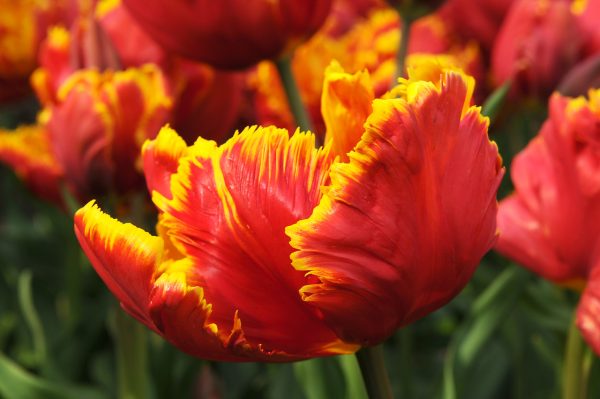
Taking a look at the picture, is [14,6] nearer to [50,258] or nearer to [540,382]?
[50,258]

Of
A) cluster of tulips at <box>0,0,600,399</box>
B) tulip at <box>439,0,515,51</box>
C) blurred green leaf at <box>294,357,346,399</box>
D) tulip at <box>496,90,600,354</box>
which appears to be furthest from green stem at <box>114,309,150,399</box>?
tulip at <box>439,0,515,51</box>

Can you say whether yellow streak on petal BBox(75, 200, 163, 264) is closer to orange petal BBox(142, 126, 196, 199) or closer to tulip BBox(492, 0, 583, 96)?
orange petal BBox(142, 126, 196, 199)

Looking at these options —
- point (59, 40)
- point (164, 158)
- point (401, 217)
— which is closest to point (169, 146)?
point (164, 158)

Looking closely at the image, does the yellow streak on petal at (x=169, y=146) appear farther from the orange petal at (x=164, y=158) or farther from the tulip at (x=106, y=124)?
the tulip at (x=106, y=124)

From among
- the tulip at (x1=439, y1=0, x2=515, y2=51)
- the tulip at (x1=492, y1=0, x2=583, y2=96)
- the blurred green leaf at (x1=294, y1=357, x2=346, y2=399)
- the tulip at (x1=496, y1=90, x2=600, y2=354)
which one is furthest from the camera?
the tulip at (x1=439, y1=0, x2=515, y2=51)

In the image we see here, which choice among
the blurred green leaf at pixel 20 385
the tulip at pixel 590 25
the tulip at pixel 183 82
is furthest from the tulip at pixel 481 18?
the blurred green leaf at pixel 20 385

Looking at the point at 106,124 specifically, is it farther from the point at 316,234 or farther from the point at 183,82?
the point at 316,234

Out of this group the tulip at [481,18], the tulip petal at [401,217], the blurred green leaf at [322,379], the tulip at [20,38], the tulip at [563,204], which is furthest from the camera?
the tulip at [20,38]
